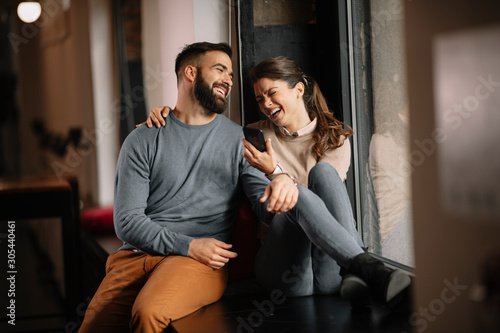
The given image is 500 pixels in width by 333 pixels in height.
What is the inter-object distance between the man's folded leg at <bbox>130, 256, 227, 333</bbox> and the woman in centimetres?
19

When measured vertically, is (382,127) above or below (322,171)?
above

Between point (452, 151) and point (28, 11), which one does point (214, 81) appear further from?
point (28, 11)

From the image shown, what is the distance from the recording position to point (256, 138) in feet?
6.02

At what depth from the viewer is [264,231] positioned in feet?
6.55

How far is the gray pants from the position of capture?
5.16 ft

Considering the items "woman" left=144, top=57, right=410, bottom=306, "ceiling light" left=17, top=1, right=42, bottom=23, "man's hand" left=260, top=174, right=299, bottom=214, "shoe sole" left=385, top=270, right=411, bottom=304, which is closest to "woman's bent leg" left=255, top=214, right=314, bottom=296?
"woman" left=144, top=57, right=410, bottom=306

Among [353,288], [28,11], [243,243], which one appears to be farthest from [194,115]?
[28,11]

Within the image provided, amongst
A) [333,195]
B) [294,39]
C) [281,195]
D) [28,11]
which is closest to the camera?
[281,195]

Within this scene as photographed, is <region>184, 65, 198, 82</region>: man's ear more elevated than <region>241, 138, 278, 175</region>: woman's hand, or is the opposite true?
<region>184, 65, 198, 82</region>: man's ear

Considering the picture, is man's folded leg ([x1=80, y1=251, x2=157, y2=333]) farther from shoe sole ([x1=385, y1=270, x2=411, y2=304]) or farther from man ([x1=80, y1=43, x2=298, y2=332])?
shoe sole ([x1=385, y1=270, x2=411, y2=304])

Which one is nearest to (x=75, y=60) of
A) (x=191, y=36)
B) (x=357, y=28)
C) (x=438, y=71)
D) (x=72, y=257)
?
(x=191, y=36)

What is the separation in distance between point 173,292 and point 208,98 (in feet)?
2.58

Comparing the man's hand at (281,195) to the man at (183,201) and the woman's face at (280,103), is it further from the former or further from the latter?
the woman's face at (280,103)

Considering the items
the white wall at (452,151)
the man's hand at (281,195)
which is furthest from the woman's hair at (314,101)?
the white wall at (452,151)
